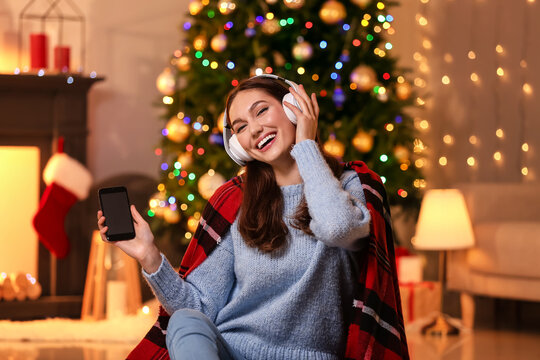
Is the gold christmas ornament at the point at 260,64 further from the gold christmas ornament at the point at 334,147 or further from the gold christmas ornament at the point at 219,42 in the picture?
the gold christmas ornament at the point at 334,147

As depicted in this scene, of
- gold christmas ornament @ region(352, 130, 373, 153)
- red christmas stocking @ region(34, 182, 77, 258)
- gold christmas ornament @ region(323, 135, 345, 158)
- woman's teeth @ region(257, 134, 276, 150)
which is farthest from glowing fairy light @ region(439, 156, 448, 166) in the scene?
woman's teeth @ region(257, 134, 276, 150)

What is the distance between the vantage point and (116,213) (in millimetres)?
1730

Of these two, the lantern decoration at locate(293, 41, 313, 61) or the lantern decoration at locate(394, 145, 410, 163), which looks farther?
the lantern decoration at locate(394, 145, 410, 163)

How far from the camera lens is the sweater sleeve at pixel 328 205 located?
1.63 meters

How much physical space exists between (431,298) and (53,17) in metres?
2.53

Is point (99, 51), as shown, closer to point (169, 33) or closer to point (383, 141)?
point (169, 33)

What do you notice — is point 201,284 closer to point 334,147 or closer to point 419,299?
point 334,147

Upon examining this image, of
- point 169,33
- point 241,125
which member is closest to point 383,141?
point 169,33

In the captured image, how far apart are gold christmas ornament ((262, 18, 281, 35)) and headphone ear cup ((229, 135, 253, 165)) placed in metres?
2.37

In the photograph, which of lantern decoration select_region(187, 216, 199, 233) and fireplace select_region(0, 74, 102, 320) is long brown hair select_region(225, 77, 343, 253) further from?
fireplace select_region(0, 74, 102, 320)

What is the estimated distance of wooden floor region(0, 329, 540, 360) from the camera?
330 cm

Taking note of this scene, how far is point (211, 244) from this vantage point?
1864mm

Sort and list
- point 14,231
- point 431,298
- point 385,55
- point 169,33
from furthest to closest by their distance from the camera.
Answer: point 169,33, point 14,231, point 385,55, point 431,298

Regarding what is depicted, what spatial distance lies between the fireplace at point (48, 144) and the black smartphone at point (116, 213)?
9.65 feet
